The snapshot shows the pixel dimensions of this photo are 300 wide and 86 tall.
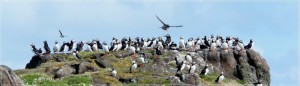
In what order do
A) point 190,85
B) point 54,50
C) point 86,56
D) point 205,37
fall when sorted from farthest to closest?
1. point 205,37
2. point 54,50
3. point 86,56
4. point 190,85

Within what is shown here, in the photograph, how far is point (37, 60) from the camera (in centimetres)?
4903

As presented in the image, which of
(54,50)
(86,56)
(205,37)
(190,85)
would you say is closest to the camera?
(190,85)

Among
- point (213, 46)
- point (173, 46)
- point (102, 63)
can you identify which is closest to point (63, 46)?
point (173, 46)

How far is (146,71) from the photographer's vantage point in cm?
4394

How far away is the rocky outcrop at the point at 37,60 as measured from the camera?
48.3 m

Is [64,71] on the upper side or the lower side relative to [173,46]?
lower

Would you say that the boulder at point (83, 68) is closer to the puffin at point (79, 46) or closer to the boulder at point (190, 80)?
the boulder at point (190, 80)

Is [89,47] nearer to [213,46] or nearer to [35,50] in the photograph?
[35,50]

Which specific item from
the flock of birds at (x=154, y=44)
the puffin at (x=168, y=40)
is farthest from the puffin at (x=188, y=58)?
the puffin at (x=168, y=40)

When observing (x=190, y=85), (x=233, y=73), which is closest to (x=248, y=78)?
(x=233, y=73)

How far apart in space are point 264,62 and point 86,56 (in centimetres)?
1264

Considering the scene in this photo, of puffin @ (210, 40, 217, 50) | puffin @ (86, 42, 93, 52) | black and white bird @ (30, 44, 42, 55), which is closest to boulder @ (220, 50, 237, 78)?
puffin @ (210, 40, 217, 50)

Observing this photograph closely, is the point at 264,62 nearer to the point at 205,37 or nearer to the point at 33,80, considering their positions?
the point at 205,37

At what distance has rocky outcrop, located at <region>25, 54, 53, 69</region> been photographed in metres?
48.3
